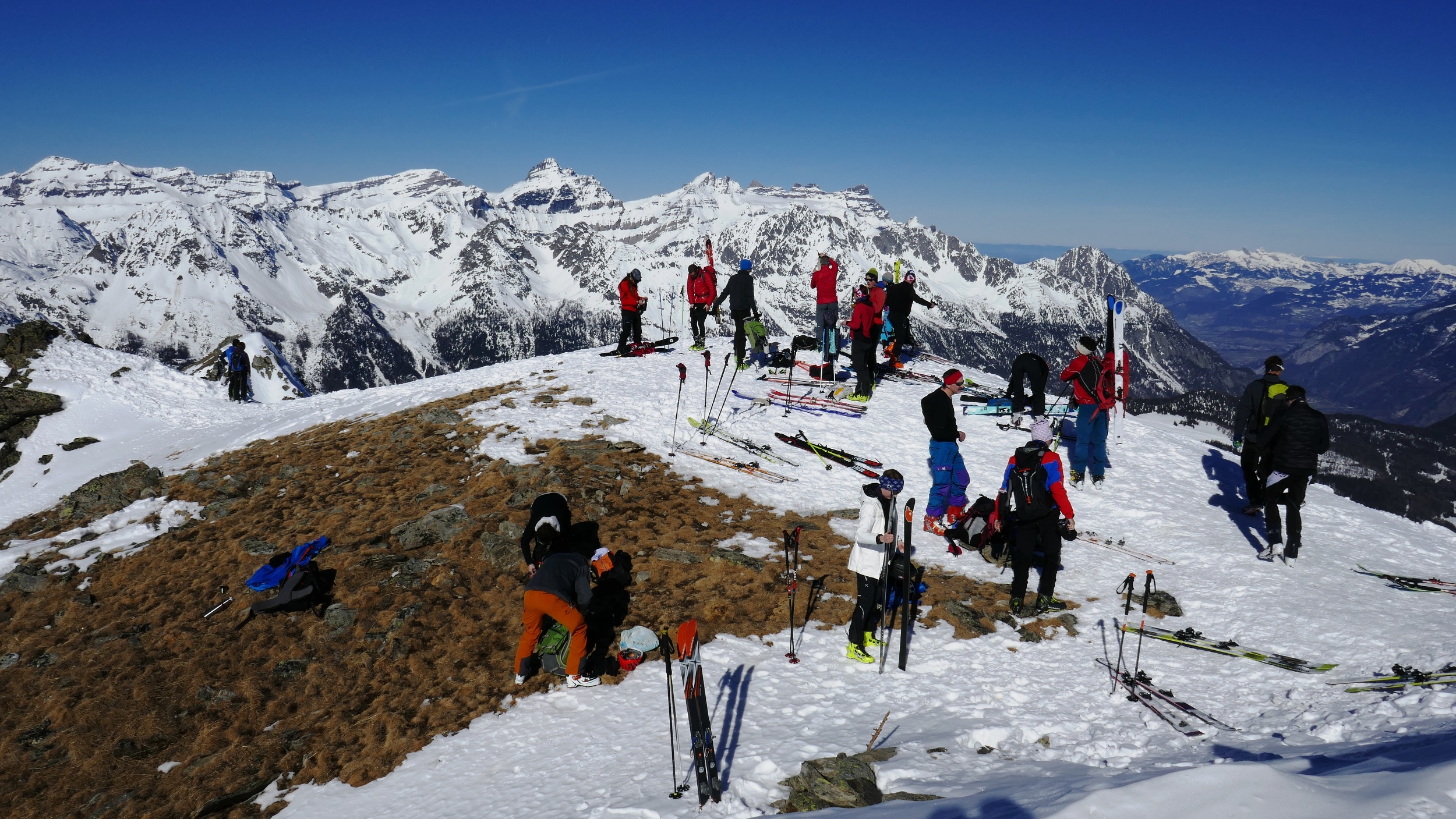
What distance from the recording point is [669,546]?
13.4 m

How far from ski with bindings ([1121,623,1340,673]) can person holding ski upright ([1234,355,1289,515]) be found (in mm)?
6166

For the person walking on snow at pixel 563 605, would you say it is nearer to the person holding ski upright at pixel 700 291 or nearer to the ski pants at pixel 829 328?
the ski pants at pixel 829 328

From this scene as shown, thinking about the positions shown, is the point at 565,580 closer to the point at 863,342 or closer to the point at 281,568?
the point at 281,568

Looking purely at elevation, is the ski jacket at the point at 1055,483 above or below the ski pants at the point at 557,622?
above

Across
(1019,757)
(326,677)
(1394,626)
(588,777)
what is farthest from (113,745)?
(1394,626)

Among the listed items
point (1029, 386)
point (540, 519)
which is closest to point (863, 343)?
point (1029, 386)

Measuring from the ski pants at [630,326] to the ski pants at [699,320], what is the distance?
6.95ft

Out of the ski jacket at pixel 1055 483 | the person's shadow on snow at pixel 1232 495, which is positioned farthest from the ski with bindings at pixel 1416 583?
the ski jacket at pixel 1055 483

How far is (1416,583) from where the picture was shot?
12789mm

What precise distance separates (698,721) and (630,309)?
68.7 ft

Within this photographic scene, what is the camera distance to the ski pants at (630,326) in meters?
26.5

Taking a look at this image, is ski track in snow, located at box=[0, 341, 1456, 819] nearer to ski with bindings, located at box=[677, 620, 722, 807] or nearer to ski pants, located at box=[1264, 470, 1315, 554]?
ski with bindings, located at box=[677, 620, 722, 807]

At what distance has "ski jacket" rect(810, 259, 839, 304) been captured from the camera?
23516 mm

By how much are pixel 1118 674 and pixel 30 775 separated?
15.4 meters
